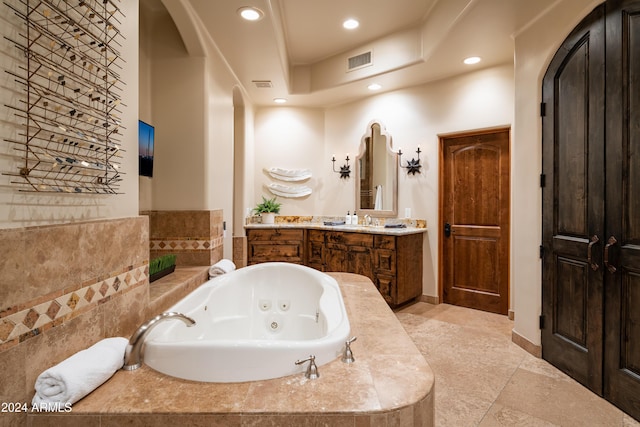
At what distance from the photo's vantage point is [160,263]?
7.25 feet

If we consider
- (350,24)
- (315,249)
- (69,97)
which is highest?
(350,24)

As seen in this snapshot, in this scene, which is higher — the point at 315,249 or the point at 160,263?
the point at 160,263

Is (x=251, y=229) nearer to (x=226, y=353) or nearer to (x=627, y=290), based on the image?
(x=226, y=353)

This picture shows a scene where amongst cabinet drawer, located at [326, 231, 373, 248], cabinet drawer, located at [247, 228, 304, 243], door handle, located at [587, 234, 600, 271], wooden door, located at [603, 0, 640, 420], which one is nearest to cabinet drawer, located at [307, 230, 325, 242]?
cabinet drawer, located at [326, 231, 373, 248]

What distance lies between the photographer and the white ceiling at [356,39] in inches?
97.5

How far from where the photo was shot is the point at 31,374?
0.98 metres

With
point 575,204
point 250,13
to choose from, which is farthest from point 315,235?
point 575,204

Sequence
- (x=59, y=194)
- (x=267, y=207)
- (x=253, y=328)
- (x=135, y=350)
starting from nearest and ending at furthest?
1. (x=59, y=194)
2. (x=135, y=350)
3. (x=253, y=328)
4. (x=267, y=207)

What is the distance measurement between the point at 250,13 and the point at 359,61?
165 centimetres

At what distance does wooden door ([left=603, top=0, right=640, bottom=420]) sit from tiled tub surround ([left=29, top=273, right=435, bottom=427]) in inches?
54.4

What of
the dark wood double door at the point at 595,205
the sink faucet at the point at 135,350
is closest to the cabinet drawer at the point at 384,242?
the dark wood double door at the point at 595,205

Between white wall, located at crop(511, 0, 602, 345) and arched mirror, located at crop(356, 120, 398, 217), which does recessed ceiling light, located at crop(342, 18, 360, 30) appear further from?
white wall, located at crop(511, 0, 602, 345)

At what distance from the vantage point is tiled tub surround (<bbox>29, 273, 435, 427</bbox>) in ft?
3.17

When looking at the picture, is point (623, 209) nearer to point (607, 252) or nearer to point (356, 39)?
point (607, 252)
